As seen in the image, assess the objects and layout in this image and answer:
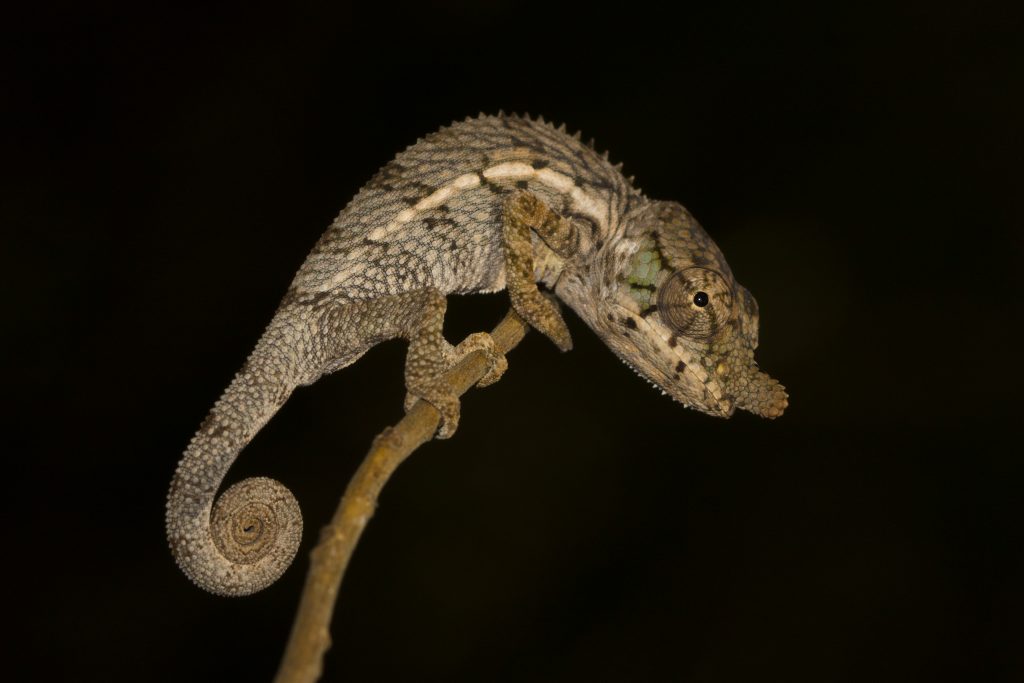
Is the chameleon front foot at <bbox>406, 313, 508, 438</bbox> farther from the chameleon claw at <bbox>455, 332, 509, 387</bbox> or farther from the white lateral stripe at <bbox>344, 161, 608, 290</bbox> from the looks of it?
the white lateral stripe at <bbox>344, 161, 608, 290</bbox>


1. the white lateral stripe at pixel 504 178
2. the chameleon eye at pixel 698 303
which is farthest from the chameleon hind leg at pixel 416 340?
the chameleon eye at pixel 698 303

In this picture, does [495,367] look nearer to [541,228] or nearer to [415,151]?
[541,228]

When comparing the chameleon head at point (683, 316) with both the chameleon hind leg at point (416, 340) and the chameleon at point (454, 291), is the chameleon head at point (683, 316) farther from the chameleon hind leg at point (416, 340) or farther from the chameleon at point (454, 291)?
the chameleon hind leg at point (416, 340)

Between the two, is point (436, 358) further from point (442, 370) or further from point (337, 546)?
point (337, 546)

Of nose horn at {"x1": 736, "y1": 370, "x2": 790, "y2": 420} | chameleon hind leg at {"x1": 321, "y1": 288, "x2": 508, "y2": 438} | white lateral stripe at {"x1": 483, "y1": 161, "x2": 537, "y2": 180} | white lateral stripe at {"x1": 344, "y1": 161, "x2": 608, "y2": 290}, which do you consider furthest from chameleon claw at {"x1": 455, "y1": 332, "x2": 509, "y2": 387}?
nose horn at {"x1": 736, "y1": 370, "x2": 790, "y2": 420}

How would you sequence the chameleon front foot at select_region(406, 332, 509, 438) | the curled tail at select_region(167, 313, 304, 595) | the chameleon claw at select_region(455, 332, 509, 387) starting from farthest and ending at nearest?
the chameleon claw at select_region(455, 332, 509, 387), the curled tail at select_region(167, 313, 304, 595), the chameleon front foot at select_region(406, 332, 509, 438)

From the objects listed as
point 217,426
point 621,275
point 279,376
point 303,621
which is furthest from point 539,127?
point 303,621

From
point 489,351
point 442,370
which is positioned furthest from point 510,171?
point 442,370

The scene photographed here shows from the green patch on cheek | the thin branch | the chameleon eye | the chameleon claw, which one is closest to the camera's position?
the thin branch
